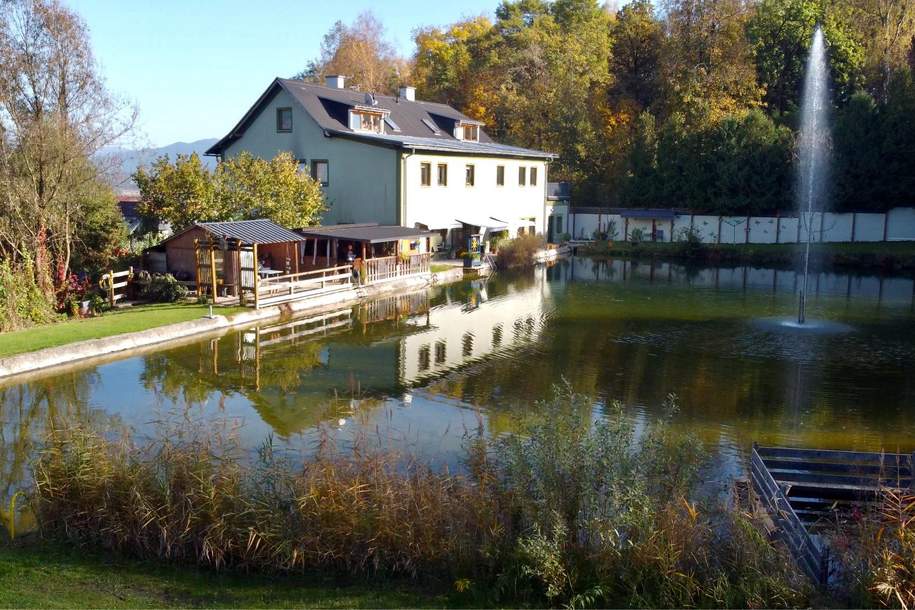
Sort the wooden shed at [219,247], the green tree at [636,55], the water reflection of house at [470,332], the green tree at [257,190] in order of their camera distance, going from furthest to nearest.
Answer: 1. the green tree at [636,55]
2. the green tree at [257,190]
3. the wooden shed at [219,247]
4. the water reflection of house at [470,332]

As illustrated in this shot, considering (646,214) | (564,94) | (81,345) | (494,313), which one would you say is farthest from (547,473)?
(564,94)

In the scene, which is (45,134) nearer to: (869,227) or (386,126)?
(386,126)

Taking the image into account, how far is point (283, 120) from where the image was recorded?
38906 mm

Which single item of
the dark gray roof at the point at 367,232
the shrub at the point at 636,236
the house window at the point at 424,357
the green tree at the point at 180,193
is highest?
Answer: the green tree at the point at 180,193

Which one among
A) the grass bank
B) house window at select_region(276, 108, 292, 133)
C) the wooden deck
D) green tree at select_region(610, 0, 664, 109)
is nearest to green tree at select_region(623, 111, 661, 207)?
the grass bank

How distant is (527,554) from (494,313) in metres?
19.5

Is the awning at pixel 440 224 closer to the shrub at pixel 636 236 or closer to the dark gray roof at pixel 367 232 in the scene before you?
the dark gray roof at pixel 367 232

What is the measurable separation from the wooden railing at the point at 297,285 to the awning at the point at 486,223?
11155 millimetres

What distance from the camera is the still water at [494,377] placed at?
14.2 metres

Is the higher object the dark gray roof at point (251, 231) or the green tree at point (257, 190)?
the green tree at point (257, 190)

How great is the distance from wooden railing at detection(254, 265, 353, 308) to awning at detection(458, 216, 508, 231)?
11.2 metres

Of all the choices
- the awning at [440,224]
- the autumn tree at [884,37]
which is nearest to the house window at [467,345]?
the awning at [440,224]

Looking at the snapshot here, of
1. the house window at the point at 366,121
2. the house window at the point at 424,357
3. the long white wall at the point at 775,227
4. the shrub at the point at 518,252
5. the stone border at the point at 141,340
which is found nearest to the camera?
the stone border at the point at 141,340

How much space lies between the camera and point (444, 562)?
28.5 feet
